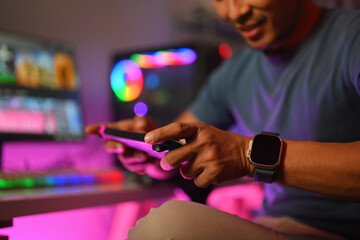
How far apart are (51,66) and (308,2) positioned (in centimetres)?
94

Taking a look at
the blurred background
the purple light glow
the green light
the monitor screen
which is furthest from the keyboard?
the purple light glow

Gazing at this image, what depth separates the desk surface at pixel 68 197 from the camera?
0.82 meters

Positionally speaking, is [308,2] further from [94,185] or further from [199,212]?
[94,185]

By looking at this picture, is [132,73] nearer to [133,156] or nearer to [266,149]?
[133,156]

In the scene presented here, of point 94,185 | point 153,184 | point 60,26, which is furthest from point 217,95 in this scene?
point 60,26

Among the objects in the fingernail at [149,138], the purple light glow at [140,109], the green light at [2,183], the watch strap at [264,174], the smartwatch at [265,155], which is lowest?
the purple light glow at [140,109]

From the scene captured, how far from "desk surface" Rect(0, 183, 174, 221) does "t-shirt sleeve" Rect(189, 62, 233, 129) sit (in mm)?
304

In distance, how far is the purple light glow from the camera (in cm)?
177

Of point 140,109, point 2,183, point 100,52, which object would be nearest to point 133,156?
point 2,183

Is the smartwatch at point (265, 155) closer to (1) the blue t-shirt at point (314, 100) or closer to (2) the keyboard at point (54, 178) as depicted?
(1) the blue t-shirt at point (314, 100)

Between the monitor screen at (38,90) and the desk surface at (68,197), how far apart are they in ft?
1.20

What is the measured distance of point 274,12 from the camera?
973mm

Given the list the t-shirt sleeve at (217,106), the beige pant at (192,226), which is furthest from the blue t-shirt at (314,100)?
the beige pant at (192,226)

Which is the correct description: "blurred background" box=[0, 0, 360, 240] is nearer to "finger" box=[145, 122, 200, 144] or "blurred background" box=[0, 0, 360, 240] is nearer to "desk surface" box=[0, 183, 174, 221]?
"desk surface" box=[0, 183, 174, 221]
